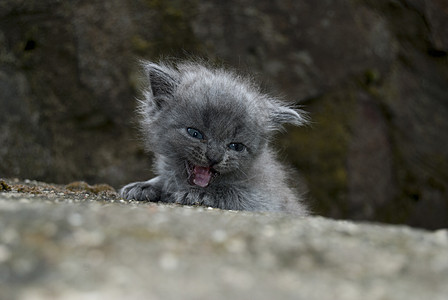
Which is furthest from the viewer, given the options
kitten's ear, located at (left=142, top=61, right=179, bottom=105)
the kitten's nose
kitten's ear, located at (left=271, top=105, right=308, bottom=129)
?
kitten's ear, located at (left=271, top=105, right=308, bottom=129)

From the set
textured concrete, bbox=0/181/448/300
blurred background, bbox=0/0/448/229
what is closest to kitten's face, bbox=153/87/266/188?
blurred background, bbox=0/0/448/229

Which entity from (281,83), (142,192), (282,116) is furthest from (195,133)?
(281,83)

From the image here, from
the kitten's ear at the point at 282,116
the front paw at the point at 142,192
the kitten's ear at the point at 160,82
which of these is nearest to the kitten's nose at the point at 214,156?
the front paw at the point at 142,192

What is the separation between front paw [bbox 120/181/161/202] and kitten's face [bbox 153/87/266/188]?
0.21 m

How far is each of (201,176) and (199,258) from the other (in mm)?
2044

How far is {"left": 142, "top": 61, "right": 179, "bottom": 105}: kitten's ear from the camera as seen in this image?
437 centimetres

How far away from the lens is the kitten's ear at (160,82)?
4.37 metres

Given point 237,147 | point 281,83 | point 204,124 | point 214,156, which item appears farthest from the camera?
point 281,83

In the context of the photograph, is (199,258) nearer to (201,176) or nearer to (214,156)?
(214,156)

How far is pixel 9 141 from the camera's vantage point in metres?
5.49

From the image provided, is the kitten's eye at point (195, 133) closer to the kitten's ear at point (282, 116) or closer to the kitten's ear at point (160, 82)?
the kitten's ear at point (160, 82)

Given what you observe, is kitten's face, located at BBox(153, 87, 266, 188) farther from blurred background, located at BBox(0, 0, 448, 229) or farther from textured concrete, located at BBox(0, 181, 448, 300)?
textured concrete, located at BBox(0, 181, 448, 300)

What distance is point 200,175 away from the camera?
3998 millimetres

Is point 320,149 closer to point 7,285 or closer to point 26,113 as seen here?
point 26,113
